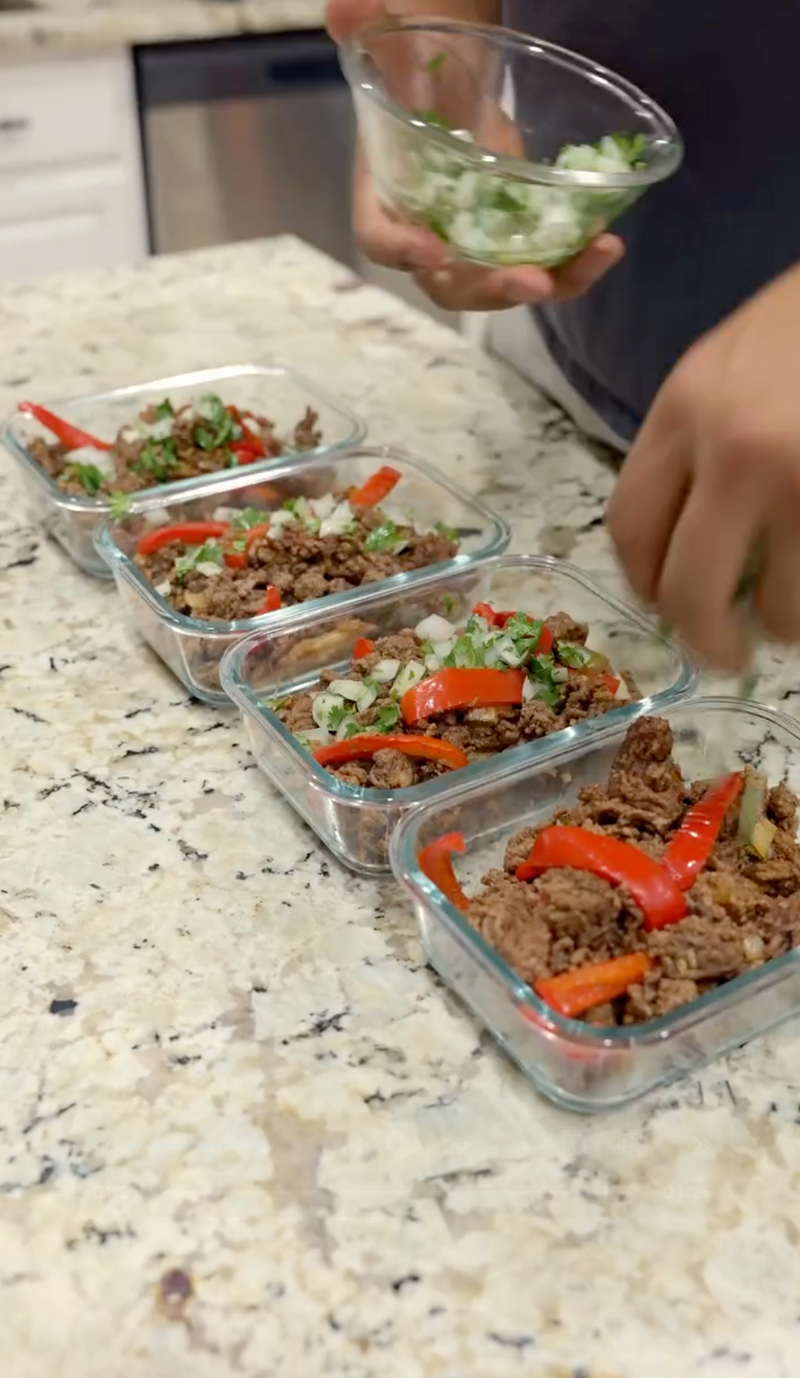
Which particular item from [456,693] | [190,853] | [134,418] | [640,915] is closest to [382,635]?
[456,693]

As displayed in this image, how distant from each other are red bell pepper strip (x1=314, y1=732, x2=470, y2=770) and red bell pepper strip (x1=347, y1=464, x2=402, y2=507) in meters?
0.37

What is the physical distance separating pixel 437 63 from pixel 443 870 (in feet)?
2.48

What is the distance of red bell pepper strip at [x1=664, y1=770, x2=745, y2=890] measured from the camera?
0.79 metres

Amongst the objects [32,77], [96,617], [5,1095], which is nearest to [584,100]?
[96,617]

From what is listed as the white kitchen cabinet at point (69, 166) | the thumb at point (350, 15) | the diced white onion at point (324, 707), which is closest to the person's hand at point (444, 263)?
the thumb at point (350, 15)

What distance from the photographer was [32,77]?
253 centimetres

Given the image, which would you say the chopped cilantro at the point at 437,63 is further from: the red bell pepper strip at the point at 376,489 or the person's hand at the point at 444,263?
the red bell pepper strip at the point at 376,489

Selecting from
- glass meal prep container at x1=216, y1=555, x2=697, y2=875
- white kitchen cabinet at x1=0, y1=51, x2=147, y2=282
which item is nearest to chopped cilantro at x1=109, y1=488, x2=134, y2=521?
glass meal prep container at x1=216, y1=555, x2=697, y2=875

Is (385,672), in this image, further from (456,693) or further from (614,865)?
(614,865)

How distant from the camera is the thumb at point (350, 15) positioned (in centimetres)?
118

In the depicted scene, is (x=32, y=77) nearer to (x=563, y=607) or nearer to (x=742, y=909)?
(x=563, y=607)

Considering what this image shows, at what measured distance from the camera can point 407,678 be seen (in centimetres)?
95

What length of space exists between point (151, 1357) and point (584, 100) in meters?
1.03

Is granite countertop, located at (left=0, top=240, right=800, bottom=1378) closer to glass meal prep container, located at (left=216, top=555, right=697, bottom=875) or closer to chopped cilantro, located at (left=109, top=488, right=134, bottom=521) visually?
glass meal prep container, located at (left=216, top=555, right=697, bottom=875)
